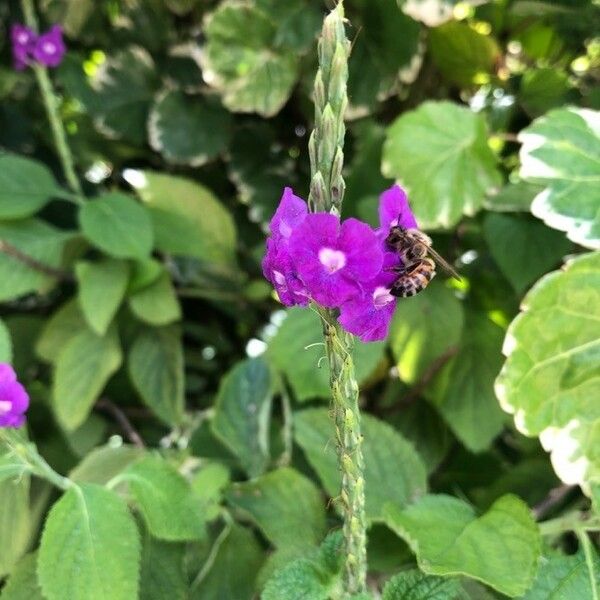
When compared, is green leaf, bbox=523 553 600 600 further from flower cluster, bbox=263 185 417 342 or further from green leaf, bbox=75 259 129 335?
green leaf, bbox=75 259 129 335

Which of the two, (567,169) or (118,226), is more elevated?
(567,169)

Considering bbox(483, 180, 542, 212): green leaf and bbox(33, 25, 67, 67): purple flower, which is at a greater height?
bbox(33, 25, 67, 67): purple flower

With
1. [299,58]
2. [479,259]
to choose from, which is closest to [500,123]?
[479,259]

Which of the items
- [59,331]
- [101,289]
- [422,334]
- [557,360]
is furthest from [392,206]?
[59,331]

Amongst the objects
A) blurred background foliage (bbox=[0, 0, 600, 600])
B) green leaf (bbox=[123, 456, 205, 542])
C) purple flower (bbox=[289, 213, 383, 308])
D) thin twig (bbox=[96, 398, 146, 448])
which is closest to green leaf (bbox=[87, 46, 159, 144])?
blurred background foliage (bbox=[0, 0, 600, 600])

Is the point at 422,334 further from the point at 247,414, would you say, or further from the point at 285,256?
the point at 285,256

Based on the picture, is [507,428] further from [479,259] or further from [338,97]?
[338,97]

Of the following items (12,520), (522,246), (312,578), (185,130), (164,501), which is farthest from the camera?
(185,130)

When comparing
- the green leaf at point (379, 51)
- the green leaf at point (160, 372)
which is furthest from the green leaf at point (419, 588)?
the green leaf at point (379, 51)
